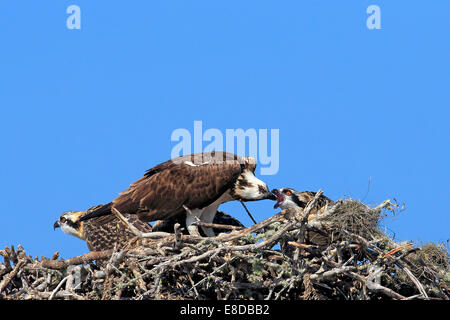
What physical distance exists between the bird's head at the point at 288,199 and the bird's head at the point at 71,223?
3.41 m

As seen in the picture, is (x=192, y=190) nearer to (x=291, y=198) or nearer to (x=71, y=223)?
(x=291, y=198)

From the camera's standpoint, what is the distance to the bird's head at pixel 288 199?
36.7ft

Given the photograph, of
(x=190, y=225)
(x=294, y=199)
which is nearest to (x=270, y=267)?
(x=294, y=199)

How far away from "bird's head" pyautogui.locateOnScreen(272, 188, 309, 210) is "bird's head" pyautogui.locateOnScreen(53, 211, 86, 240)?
3409 millimetres

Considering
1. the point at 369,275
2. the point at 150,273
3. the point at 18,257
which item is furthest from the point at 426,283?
the point at 18,257

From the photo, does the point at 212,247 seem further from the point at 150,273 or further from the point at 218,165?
the point at 218,165

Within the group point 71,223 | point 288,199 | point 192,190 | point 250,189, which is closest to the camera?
point 288,199

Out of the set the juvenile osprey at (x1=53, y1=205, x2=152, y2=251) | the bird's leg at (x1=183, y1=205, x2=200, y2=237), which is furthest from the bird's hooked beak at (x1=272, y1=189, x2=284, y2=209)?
the juvenile osprey at (x1=53, y1=205, x2=152, y2=251)

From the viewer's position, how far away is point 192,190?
11531 millimetres

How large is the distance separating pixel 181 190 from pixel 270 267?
127 inches

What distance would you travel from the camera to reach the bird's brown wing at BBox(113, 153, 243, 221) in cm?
1149
